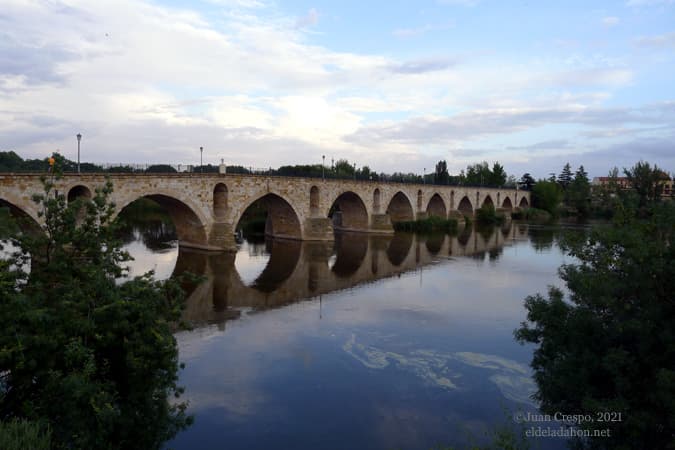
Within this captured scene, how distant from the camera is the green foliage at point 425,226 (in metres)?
51.8

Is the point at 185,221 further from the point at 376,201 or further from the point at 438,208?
the point at 438,208

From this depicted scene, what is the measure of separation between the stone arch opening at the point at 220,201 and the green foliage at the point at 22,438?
85.2ft

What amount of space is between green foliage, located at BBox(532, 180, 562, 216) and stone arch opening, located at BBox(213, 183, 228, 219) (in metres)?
68.3

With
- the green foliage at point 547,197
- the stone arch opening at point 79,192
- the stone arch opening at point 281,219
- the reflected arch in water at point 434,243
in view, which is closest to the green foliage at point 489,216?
the reflected arch in water at point 434,243

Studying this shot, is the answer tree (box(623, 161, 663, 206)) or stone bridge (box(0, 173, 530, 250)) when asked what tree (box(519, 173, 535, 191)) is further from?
tree (box(623, 161, 663, 206))

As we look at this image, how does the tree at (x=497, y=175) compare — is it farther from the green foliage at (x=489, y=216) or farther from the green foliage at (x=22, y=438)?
the green foliage at (x=22, y=438)

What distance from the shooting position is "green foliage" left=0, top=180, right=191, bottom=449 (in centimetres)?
618

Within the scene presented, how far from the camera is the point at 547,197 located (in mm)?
85750

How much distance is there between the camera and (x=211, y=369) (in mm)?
12648

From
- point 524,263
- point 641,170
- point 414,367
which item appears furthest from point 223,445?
point 524,263

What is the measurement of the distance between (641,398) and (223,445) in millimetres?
7259

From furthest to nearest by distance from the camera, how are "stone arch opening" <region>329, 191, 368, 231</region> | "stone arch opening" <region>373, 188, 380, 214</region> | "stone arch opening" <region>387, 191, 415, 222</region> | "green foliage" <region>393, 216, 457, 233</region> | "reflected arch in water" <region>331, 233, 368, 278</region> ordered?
"stone arch opening" <region>387, 191, 415, 222</region>, "green foliage" <region>393, 216, 457, 233</region>, "stone arch opening" <region>373, 188, 380, 214</region>, "stone arch opening" <region>329, 191, 368, 231</region>, "reflected arch in water" <region>331, 233, 368, 278</region>

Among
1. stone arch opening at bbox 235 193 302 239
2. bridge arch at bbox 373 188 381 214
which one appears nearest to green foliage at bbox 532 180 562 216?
bridge arch at bbox 373 188 381 214

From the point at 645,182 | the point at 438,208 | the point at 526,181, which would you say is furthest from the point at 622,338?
the point at 526,181
